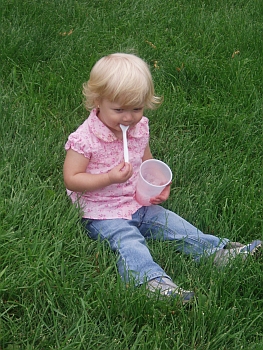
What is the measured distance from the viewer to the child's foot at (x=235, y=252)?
2.11 meters

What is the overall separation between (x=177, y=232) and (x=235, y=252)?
0.94ft

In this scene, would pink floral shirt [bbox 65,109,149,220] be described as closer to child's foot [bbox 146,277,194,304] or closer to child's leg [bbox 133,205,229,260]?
child's leg [bbox 133,205,229,260]

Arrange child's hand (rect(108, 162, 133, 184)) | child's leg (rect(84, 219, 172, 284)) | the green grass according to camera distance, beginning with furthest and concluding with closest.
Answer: child's hand (rect(108, 162, 133, 184)) < child's leg (rect(84, 219, 172, 284)) < the green grass

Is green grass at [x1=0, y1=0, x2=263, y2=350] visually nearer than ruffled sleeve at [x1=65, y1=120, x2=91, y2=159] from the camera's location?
Yes

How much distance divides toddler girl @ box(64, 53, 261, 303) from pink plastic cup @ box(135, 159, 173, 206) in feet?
0.12

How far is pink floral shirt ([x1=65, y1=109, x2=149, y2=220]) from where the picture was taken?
229 centimetres

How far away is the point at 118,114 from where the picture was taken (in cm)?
223

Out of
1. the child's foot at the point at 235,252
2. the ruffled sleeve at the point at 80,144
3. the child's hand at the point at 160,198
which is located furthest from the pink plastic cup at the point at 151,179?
the child's foot at the point at 235,252

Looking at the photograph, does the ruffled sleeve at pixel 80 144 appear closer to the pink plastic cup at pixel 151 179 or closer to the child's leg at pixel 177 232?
the pink plastic cup at pixel 151 179

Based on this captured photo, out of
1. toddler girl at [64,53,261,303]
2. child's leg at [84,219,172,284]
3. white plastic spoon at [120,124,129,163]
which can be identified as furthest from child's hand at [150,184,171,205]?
white plastic spoon at [120,124,129,163]

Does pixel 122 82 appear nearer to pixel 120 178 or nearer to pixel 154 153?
pixel 120 178

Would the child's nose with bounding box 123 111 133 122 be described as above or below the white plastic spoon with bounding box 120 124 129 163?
above

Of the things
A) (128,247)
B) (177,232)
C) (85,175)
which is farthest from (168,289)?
(85,175)

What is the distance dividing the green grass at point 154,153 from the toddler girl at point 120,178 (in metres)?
0.08
